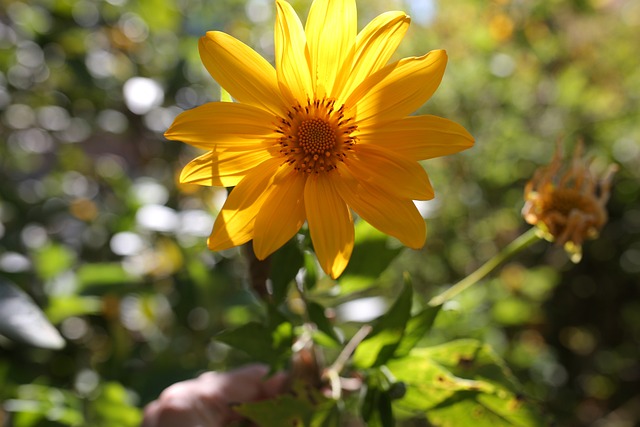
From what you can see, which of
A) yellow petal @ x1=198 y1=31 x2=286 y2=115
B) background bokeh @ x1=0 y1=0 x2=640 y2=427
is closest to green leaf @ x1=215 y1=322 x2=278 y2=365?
yellow petal @ x1=198 y1=31 x2=286 y2=115

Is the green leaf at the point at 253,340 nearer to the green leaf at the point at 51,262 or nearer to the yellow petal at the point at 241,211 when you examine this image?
the yellow petal at the point at 241,211

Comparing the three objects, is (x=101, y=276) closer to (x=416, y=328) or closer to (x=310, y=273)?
(x=310, y=273)

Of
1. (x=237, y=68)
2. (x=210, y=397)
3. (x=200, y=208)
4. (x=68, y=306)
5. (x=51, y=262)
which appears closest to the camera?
(x=237, y=68)

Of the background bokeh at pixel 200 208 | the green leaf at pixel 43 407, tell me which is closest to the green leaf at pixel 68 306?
the background bokeh at pixel 200 208

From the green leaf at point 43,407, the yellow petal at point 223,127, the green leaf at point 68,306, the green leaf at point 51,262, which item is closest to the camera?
the yellow petal at point 223,127

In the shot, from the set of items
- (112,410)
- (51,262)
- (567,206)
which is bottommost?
(112,410)

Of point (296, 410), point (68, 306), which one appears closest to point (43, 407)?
point (68, 306)
